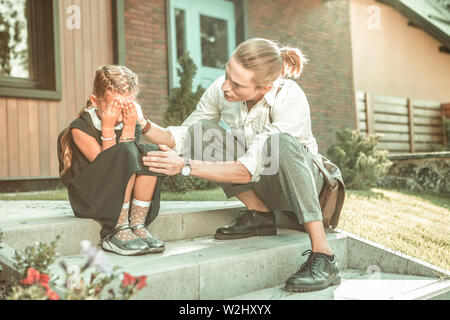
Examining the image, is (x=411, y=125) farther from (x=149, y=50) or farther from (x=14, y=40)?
(x=14, y=40)

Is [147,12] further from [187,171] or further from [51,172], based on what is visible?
[187,171]

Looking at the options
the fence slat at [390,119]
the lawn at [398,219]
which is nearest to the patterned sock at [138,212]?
the lawn at [398,219]

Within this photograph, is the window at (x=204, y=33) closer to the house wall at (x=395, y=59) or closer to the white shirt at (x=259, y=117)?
the house wall at (x=395, y=59)

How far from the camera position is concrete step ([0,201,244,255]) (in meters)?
2.12

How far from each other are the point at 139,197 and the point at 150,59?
399 cm

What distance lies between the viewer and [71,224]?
221cm

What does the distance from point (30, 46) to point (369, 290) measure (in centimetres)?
447

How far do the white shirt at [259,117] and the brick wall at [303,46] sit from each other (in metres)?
3.18

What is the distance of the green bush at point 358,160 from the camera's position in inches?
219

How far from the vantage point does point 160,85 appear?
238 inches

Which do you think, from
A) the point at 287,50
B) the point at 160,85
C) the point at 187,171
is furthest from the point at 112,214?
the point at 160,85

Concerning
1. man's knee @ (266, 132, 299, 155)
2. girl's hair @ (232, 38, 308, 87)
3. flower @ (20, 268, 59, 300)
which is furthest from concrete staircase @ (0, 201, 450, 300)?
girl's hair @ (232, 38, 308, 87)

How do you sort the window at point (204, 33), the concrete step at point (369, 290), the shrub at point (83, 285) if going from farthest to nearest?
1. the window at point (204, 33)
2. the concrete step at point (369, 290)
3. the shrub at point (83, 285)

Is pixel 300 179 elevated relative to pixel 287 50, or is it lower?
lower
